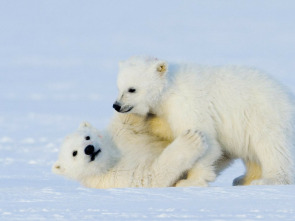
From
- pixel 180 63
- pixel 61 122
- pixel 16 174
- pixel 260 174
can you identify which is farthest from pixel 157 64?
pixel 61 122

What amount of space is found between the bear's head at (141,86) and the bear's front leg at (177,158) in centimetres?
45

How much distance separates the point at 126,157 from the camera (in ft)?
21.8

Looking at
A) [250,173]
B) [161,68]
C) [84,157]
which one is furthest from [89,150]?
[250,173]

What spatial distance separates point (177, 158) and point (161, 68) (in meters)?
0.79

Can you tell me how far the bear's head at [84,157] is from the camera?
6488 mm

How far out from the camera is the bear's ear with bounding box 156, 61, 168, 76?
657cm

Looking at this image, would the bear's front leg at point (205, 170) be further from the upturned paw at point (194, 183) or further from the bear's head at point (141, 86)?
the bear's head at point (141, 86)

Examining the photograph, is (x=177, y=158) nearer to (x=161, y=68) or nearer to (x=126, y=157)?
(x=126, y=157)

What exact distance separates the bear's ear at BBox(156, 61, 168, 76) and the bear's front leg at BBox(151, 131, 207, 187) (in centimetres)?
60

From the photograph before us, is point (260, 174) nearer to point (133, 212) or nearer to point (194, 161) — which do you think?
point (194, 161)

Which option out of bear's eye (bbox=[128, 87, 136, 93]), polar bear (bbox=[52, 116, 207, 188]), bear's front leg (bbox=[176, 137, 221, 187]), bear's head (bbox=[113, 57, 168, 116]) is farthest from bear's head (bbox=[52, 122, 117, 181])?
bear's front leg (bbox=[176, 137, 221, 187])

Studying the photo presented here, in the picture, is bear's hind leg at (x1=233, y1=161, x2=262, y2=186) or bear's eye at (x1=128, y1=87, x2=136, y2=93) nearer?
bear's eye at (x1=128, y1=87, x2=136, y2=93)

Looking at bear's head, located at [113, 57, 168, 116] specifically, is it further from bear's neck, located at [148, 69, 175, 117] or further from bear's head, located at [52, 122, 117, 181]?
bear's head, located at [52, 122, 117, 181]

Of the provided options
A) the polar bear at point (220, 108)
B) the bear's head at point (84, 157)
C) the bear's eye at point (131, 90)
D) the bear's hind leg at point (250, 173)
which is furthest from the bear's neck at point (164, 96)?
the bear's hind leg at point (250, 173)
